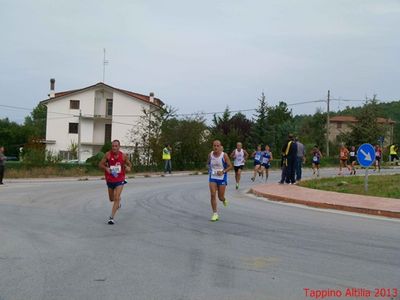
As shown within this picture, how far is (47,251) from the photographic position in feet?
26.9

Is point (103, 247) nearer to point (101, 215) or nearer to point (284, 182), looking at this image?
point (101, 215)

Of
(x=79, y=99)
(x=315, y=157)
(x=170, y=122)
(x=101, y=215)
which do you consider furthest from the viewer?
(x=79, y=99)

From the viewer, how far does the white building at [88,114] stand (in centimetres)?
6475

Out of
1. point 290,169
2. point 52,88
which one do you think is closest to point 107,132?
point 52,88

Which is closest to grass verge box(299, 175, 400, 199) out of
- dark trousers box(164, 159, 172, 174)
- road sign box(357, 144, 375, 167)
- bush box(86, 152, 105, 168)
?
road sign box(357, 144, 375, 167)

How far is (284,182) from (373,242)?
12557mm

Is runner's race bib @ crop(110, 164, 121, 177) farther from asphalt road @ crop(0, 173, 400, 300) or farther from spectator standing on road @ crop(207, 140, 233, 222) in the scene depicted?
spectator standing on road @ crop(207, 140, 233, 222)

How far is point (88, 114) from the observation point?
212 ft

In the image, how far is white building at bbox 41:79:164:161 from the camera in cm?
6475

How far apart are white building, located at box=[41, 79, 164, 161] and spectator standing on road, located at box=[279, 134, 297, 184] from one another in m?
44.7

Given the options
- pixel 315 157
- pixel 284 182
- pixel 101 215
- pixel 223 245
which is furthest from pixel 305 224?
pixel 315 157

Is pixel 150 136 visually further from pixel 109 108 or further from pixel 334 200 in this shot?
pixel 109 108

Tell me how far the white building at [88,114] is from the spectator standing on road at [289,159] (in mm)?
44702

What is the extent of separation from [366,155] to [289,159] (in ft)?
13.1
